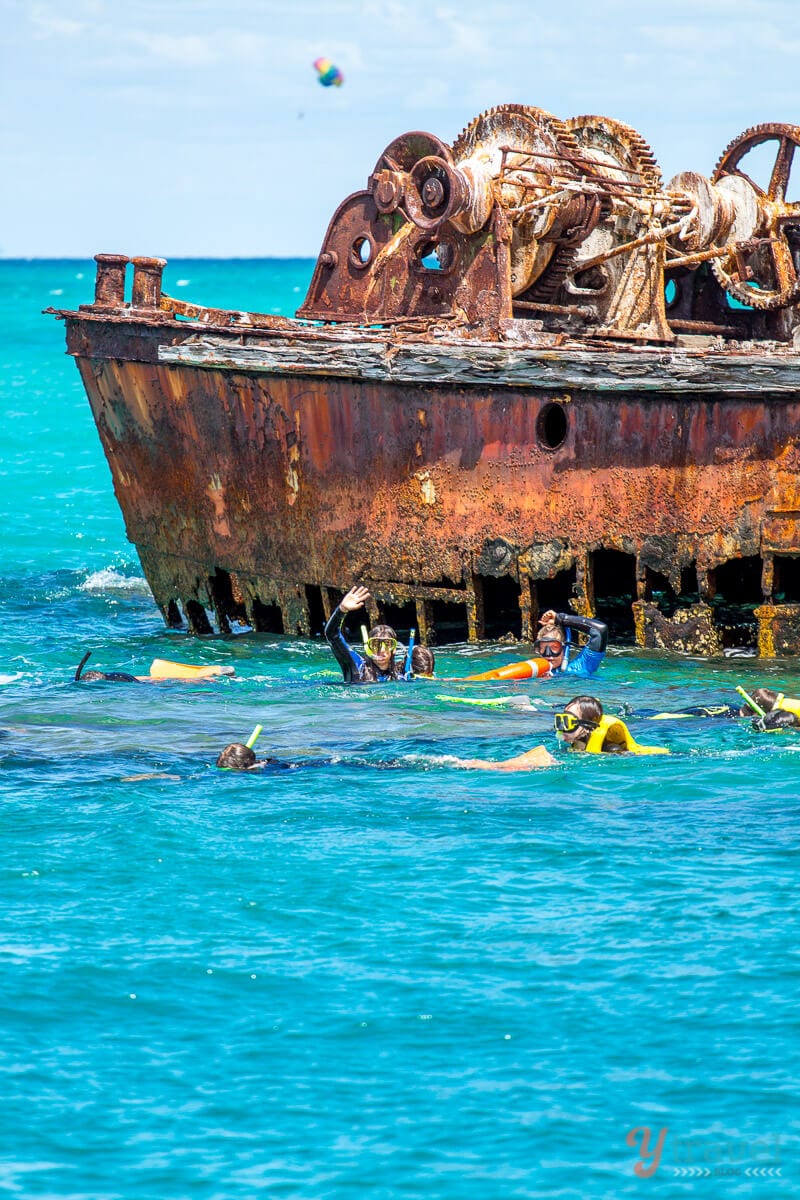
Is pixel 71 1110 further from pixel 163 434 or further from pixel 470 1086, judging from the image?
pixel 163 434

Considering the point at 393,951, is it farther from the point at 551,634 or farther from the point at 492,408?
the point at 492,408

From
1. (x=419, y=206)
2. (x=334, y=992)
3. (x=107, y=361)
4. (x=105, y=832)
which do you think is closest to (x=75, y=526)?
(x=107, y=361)

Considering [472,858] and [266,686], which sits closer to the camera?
[472,858]

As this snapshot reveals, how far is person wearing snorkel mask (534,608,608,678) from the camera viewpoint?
50.9 feet

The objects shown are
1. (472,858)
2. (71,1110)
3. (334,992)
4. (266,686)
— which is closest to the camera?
(71,1110)

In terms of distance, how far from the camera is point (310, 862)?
10.8 metres

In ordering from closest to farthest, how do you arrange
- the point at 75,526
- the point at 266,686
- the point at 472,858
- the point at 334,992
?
the point at 334,992 < the point at 472,858 < the point at 266,686 < the point at 75,526

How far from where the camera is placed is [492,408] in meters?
15.9

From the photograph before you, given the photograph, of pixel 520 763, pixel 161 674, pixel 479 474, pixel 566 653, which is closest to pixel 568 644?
pixel 566 653

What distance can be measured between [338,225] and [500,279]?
284cm

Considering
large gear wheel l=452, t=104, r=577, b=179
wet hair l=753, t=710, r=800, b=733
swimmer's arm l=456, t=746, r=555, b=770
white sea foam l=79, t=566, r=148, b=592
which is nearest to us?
swimmer's arm l=456, t=746, r=555, b=770

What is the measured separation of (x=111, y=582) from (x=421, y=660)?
9684 millimetres

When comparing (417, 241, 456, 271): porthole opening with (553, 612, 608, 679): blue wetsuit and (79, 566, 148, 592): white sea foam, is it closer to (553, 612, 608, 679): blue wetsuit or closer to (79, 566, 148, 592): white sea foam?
(553, 612, 608, 679): blue wetsuit

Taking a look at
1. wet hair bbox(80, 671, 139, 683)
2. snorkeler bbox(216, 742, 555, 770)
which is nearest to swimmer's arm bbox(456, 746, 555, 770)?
snorkeler bbox(216, 742, 555, 770)
